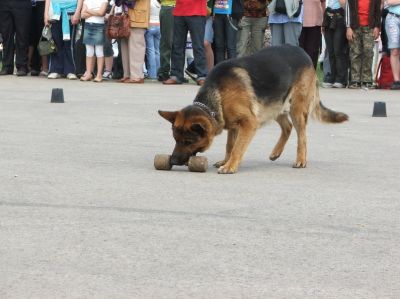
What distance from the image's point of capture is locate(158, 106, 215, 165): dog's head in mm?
9734

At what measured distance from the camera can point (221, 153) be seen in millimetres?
11781

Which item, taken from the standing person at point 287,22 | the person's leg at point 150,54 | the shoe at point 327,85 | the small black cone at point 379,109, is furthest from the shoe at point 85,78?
the small black cone at point 379,109

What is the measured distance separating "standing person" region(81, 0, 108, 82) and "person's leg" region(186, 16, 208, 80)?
68.8 inches

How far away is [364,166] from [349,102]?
24.0 ft

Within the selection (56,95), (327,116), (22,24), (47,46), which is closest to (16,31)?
(22,24)

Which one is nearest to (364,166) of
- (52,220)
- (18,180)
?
(18,180)

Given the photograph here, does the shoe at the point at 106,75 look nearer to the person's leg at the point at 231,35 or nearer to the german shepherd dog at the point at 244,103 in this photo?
the person's leg at the point at 231,35

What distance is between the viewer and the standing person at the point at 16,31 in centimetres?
2156

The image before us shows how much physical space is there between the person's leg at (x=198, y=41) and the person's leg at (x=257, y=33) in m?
0.93

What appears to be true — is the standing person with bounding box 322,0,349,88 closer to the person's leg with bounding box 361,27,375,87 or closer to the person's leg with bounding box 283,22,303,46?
the person's leg with bounding box 361,27,375,87

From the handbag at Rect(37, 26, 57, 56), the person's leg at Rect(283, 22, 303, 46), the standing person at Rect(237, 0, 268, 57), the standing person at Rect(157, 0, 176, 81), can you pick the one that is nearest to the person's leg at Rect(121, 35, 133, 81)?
the standing person at Rect(157, 0, 176, 81)

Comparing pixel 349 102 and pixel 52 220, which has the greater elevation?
pixel 52 220

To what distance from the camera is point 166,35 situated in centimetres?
2136

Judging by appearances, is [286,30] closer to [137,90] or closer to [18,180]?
[137,90]
